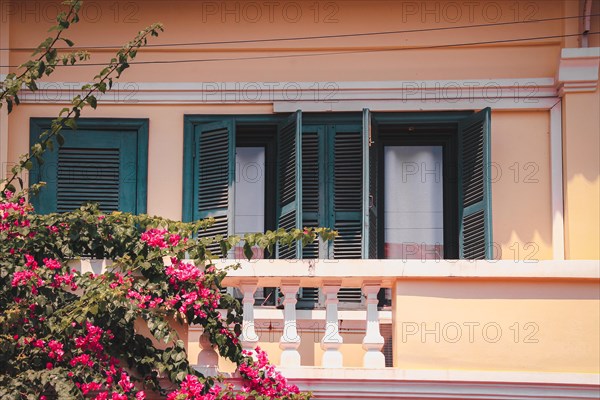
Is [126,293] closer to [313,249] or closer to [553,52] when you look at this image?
[313,249]

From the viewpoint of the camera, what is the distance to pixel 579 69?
13.1 metres

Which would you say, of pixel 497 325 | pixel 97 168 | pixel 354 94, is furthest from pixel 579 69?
pixel 97 168

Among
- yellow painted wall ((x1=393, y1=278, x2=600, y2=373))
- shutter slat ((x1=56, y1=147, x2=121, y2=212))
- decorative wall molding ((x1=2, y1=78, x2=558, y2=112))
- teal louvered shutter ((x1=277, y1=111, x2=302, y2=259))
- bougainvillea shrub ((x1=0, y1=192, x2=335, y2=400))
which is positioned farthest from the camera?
shutter slat ((x1=56, y1=147, x2=121, y2=212))

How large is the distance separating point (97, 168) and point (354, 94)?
2.48 meters

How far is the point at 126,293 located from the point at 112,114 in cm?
389

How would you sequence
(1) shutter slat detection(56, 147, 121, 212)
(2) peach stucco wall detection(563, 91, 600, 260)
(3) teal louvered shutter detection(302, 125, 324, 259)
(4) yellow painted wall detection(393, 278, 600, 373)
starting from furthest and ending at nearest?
(1) shutter slat detection(56, 147, 121, 212) → (3) teal louvered shutter detection(302, 125, 324, 259) → (2) peach stucco wall detection(563, 91, 600, 260) → (4) yellow painted wall detection(393, 278, 600, 373)

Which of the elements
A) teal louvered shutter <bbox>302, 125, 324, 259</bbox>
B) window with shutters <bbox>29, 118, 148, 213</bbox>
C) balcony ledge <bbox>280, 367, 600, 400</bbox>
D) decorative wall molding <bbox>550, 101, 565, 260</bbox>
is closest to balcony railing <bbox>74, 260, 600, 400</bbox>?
balcony ledge <bbox>280, 367, 600, 400</bbox>

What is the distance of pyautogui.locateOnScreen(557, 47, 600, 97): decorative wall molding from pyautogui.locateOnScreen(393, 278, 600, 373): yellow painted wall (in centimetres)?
284

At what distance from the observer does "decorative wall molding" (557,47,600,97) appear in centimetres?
1306

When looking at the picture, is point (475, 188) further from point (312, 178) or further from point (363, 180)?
point (312, 178)

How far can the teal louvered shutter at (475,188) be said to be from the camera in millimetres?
12996

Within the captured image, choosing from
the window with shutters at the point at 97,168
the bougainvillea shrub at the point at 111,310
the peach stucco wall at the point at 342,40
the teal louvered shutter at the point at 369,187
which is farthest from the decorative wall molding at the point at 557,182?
the window with shutters at the point at 97,168

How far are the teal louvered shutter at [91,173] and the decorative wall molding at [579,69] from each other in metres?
3.95

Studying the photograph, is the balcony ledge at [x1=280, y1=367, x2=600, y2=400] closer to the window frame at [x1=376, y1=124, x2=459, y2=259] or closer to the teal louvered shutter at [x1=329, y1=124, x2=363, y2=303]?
the teal louvered shutter at [x1=329, y1=124, x2=363, y2=303]
